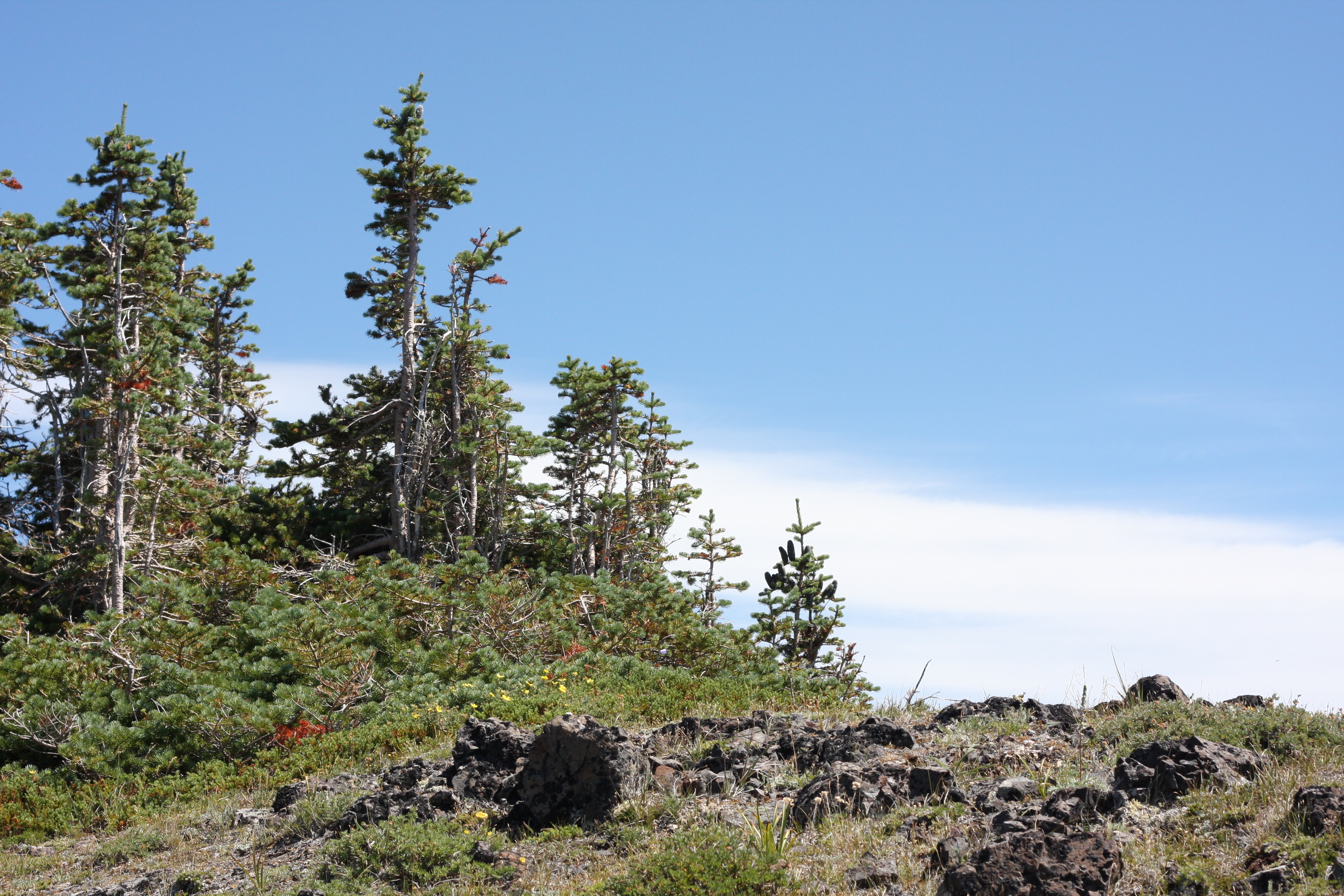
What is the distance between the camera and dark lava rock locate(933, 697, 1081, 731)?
30.2ft

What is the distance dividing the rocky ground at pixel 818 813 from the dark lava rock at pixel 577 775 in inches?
0.7

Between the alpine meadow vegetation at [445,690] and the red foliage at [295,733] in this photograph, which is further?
the red foliage at [295,733]

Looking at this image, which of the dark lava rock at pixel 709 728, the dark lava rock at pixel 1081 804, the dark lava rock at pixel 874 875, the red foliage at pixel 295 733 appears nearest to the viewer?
the dark lava rock at pixel 874 875

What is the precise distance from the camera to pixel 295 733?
11.6 metres

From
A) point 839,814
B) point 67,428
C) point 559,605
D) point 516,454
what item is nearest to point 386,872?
point 839,814

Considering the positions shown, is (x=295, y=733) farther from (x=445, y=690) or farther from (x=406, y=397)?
(x=406, y=397)

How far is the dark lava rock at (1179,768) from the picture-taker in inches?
264

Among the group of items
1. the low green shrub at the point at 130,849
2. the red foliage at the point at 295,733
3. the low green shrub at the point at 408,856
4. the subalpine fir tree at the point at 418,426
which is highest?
the subalpine fir tree at the point at 418,426

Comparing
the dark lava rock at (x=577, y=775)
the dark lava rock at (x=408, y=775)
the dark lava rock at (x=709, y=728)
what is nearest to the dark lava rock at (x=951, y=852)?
the dark lava rock at (x=577, y=775)

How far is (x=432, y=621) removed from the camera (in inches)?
564

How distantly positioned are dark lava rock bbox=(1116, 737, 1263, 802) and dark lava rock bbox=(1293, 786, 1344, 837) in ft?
2.07

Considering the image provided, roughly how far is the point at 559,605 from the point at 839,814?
9.88m

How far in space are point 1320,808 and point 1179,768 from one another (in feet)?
3.42

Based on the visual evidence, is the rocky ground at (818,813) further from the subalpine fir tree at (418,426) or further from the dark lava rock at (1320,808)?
the subalpine fir tree at (418,426)
